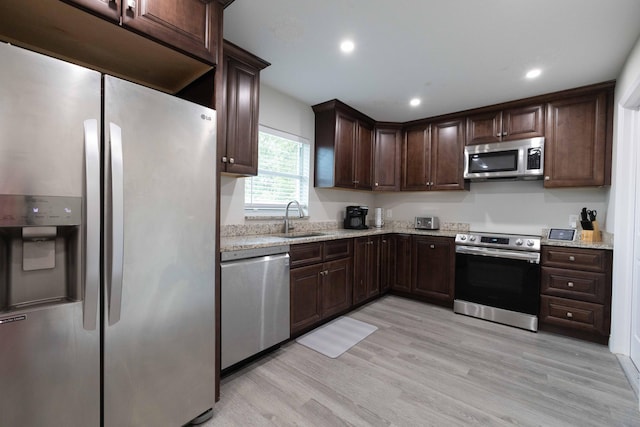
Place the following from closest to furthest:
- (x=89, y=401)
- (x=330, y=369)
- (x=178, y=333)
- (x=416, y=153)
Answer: (x=89, y=401) < (x=178, y=333) < (x=330, y=369) < (x=416, y=153)

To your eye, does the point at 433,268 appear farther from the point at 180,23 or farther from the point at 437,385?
the point at 180,23

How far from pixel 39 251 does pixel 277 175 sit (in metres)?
2.22

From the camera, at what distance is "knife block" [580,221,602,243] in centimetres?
276

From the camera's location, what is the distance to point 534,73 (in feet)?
8.28

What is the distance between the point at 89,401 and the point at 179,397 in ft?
1.36

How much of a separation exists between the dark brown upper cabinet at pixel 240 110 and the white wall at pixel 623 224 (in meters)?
3.07

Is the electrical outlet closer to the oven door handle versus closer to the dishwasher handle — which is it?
the oven door handle

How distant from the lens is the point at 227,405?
1.71 meters

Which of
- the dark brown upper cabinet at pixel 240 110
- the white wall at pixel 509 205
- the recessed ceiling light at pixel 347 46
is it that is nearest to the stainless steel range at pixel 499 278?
the white wall at pixel 509 205

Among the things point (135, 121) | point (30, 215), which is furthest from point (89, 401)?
point (135, 121)

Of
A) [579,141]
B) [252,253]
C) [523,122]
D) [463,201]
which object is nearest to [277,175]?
[252,253]

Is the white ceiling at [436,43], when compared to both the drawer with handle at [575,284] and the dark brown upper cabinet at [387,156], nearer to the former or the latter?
the dark brown upper cabinet at [387,156]

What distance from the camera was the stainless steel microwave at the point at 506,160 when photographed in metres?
3.01

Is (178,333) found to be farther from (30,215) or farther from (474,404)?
(474,404)
